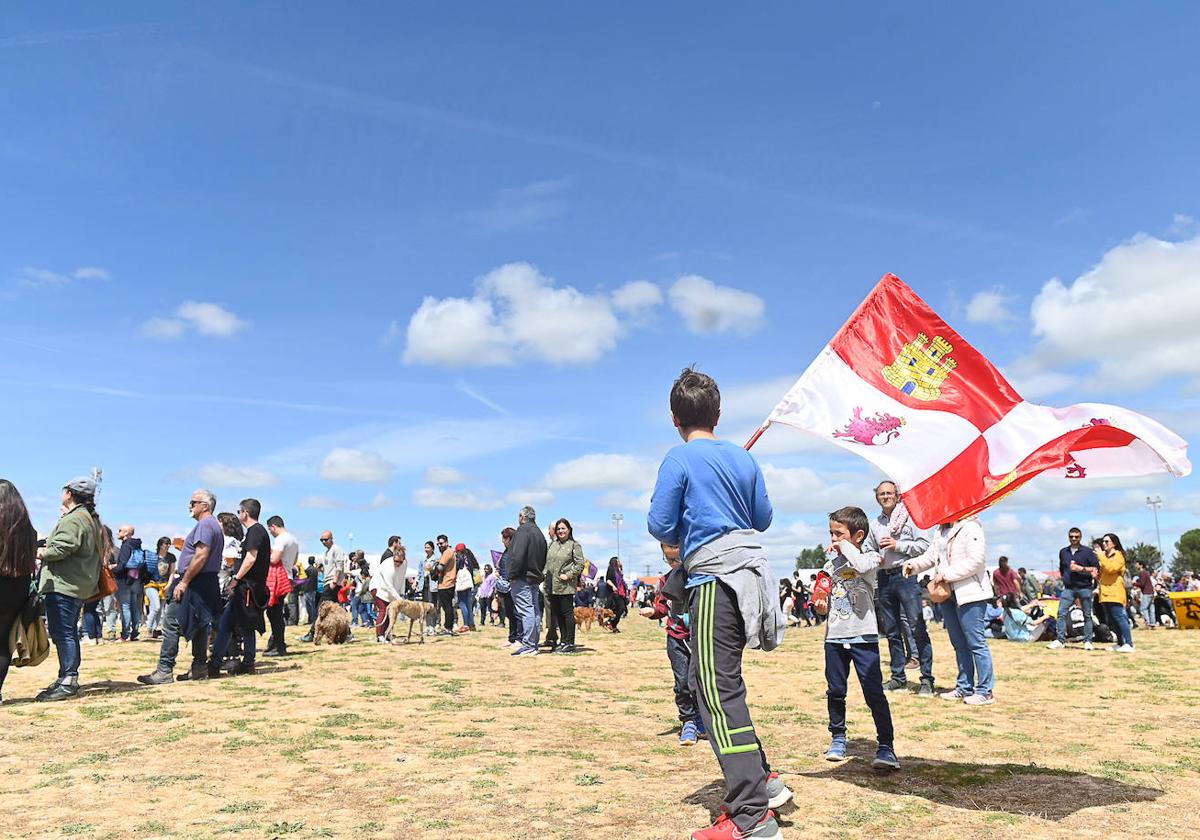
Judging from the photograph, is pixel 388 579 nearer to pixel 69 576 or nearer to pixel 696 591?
pixel 69 576

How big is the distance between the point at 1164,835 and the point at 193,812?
16.5 ft

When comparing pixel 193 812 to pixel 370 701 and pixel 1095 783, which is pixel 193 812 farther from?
pixel 1095 783

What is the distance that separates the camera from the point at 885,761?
588 centimetres

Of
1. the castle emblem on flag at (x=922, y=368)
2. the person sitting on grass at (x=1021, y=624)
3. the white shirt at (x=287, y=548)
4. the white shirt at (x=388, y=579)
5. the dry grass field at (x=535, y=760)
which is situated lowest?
the dry grass field at (x=535, y=760)

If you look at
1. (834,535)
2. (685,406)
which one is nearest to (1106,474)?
(834,535)

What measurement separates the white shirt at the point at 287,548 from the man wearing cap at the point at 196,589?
2925 mm

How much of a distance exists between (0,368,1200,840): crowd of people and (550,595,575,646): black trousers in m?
0.04

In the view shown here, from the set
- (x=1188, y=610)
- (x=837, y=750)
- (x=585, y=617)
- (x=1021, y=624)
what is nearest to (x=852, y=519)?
(x=837, y=750)

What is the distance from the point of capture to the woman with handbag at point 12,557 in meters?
8.60

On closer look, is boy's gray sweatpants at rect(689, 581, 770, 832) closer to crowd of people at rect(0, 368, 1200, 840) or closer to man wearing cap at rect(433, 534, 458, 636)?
crowd of people at rect(0, 368, 1200, 840)

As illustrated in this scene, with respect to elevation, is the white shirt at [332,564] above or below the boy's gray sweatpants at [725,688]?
above

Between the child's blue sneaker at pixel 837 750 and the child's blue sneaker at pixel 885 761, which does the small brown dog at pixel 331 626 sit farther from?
the child's blue sneaker at pixel 885 761

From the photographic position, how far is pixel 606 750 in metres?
6.76

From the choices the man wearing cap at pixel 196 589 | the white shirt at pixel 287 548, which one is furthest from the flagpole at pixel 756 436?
the white shirt at pixel 287 548
